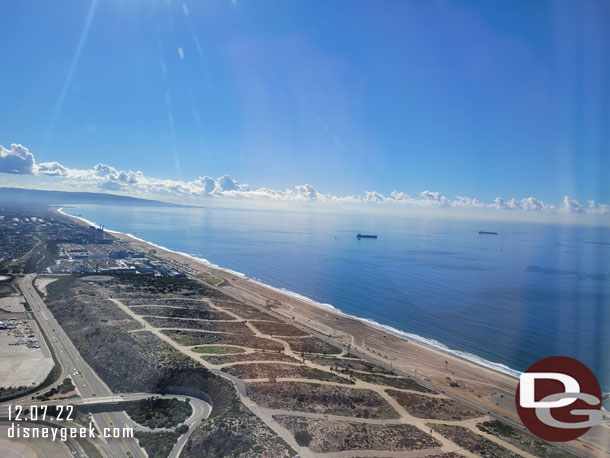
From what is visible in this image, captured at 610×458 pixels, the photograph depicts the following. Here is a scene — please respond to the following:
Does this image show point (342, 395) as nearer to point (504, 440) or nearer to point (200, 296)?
point (504, 440)

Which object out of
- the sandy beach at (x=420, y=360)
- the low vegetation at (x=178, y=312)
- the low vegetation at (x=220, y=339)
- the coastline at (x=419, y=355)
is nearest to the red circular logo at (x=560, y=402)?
the sandy beach at (x=420, y=360)

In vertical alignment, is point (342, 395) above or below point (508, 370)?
above

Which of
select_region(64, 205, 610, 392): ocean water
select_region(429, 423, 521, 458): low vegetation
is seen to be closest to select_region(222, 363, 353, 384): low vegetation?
select_region(429, 423, 521, 458): low vegetation

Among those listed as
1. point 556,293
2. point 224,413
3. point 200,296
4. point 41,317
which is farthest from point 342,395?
point 556,293

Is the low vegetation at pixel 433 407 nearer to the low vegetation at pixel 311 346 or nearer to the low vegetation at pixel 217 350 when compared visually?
the low vegetation at pixel 311 346

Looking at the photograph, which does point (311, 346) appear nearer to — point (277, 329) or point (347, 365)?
point (347, 365)

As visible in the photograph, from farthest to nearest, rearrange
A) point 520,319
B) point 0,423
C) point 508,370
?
point 520,319, point 508,370, point 0,423

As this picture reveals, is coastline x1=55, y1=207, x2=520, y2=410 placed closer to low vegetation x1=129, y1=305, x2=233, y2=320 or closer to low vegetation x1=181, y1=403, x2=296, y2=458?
low vegetation x1=129, y1=305, x2=233, y2=320
